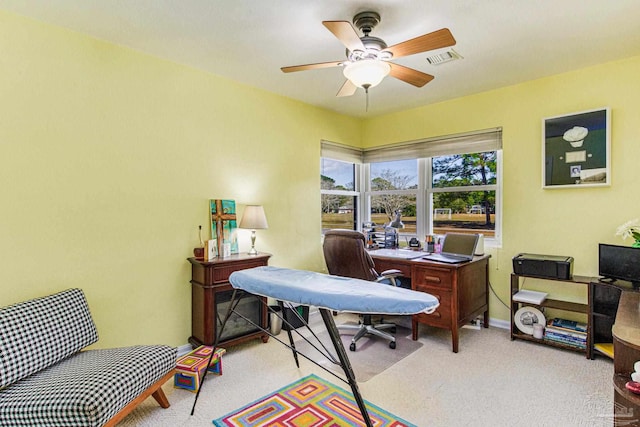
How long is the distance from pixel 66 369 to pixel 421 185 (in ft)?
12.3

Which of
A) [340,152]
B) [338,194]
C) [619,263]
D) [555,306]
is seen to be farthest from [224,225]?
[619,263]

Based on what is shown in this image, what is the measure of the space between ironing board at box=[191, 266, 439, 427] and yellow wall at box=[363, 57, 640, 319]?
2.27 m

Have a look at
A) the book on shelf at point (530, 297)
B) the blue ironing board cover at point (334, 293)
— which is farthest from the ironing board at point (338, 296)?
the book on shelf at point (530, 297)

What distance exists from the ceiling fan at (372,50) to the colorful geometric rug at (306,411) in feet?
6.55

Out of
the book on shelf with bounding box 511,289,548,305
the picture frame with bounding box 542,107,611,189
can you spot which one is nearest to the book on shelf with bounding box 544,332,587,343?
the book on shelf with bounding box 511,289,548,305

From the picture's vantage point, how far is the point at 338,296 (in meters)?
1.63

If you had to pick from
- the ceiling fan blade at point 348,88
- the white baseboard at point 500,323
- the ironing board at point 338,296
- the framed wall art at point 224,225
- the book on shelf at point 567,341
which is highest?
the ceiling fan blade at point 348,88

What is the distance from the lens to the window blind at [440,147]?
142 inches

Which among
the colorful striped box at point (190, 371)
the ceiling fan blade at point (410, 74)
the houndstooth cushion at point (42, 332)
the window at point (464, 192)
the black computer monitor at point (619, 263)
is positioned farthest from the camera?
the window at point (464, 192)

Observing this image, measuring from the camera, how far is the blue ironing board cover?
155 centimetres

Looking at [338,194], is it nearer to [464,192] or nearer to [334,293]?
[464,192]

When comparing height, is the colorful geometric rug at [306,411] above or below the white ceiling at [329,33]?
below

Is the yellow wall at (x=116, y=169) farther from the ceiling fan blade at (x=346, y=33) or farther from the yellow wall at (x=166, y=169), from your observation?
the ceiling fan blade at (x=346, y=33)

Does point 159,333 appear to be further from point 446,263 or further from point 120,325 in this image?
point 446,263
